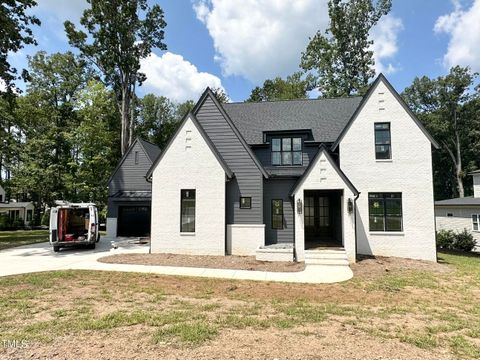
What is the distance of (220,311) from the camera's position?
6363mm

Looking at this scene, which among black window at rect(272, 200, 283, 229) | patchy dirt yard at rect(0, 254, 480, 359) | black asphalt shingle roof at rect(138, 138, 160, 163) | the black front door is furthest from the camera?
black asphalt shingle roof at rect(138, 138, 160, 163)

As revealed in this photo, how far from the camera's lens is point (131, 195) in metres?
21.4

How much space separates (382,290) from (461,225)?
72.1ft

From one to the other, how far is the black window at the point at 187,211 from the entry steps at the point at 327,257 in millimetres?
5705

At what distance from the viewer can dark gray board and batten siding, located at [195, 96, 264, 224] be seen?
14.3 meters

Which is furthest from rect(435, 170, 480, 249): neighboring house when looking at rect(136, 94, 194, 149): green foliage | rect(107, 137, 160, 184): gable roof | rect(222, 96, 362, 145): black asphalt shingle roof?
rect(136, 94, 194, 149): green foliage

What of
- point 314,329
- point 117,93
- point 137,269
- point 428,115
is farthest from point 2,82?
point 428,115

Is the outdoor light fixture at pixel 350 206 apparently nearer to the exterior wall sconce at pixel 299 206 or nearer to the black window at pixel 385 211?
the exterior wall sconce at pixel 299 206

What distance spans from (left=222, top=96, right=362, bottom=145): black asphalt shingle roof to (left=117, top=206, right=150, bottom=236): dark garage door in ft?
33.9

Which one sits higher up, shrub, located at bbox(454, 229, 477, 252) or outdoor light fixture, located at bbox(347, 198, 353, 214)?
outdoor light fixture, located at bbox(347, 198, 353, 214)

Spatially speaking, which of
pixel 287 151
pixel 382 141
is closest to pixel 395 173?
pixel 382 141

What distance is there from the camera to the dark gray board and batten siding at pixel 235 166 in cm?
1434

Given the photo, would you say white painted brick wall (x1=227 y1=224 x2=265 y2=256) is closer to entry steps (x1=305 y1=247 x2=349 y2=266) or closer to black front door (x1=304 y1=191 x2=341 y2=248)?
entry steps (x1=305 y1=247 x2=349 y2=266)

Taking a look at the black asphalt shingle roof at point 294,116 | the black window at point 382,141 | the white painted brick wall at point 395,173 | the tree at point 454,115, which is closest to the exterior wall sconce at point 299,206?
the white painted brick wall at point 395,173
